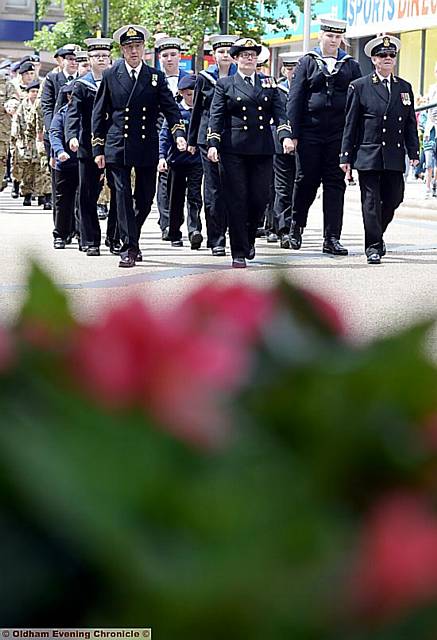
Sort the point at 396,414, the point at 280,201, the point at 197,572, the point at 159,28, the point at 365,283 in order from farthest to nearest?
the point at 159,28 < the point at 280,201 < the point at 365,283 < the point at 396,414 < the point at 197,572

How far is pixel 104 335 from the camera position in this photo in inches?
Answer: 29.4

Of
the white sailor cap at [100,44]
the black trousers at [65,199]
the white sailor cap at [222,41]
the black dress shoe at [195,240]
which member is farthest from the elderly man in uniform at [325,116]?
the black trousers at [65,199]

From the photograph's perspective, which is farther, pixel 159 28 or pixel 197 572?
pixel 159 28

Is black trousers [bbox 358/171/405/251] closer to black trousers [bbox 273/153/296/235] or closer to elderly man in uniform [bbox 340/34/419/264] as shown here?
elderly man in uniform [bbox 340/34/419/264]

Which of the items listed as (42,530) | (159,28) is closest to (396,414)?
(42,530)

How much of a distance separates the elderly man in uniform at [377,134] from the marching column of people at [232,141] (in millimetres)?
11

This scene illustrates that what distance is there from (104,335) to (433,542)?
0.20m

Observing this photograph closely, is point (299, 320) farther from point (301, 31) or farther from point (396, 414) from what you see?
→ point (301, 31)

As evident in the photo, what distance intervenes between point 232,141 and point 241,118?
195 millimetres

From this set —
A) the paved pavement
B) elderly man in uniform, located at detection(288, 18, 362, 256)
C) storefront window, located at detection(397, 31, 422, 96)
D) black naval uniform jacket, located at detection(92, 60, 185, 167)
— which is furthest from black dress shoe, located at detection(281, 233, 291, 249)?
storefront window, located at detection(397, 31, 422, 96)

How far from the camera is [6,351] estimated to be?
0.77 meters

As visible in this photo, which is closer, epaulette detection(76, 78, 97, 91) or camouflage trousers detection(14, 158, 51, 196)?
epaulette detection(76, 78, 97, 91)

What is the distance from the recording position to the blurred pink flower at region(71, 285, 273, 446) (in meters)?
0.68

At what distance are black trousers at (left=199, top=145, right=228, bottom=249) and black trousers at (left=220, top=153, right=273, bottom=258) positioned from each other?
0.91 metres
